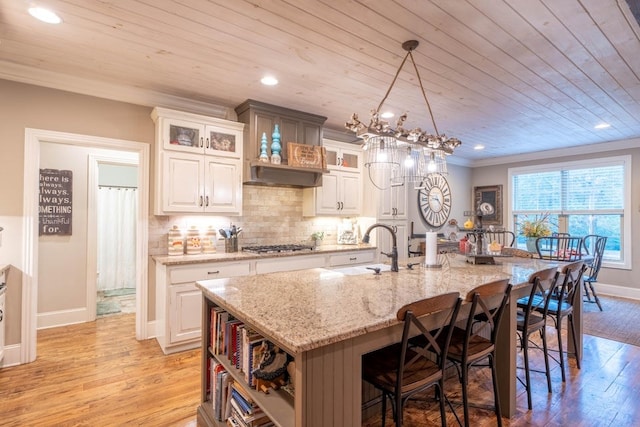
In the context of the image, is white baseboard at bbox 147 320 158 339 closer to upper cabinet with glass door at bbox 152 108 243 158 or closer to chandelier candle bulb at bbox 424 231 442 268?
upper cabinet with glass door at bbox 152 108 243 158

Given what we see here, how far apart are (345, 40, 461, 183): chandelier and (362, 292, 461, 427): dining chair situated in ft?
3.47

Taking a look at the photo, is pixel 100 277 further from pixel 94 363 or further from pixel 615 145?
pixel 615 145

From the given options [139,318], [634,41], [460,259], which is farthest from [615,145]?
[139,318]

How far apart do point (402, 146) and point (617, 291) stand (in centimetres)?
557

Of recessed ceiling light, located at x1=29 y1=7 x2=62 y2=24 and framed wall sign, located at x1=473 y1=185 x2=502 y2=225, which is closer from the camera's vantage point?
recessed ceiling light, located at x1=29 y1=7 x2=62 y2=24

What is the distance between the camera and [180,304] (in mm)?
3129

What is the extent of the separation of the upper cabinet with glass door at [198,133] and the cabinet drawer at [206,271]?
46.9 inches

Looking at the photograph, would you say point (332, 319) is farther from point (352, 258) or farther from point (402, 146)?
point (352, 258)

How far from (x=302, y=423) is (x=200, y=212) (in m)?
2.70

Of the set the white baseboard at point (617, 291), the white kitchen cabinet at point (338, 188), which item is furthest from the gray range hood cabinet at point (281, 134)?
the white baseboard at point (617, 291)

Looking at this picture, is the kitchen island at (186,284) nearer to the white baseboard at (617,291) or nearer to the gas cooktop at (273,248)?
the gas cooktop at (273,248)

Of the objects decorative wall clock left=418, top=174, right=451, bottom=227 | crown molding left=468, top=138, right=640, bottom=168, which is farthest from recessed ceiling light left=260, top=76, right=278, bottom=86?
crown molding left=468, top=138, right=640, bottom=168

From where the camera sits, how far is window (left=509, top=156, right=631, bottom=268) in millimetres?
5441

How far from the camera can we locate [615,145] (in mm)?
5422
